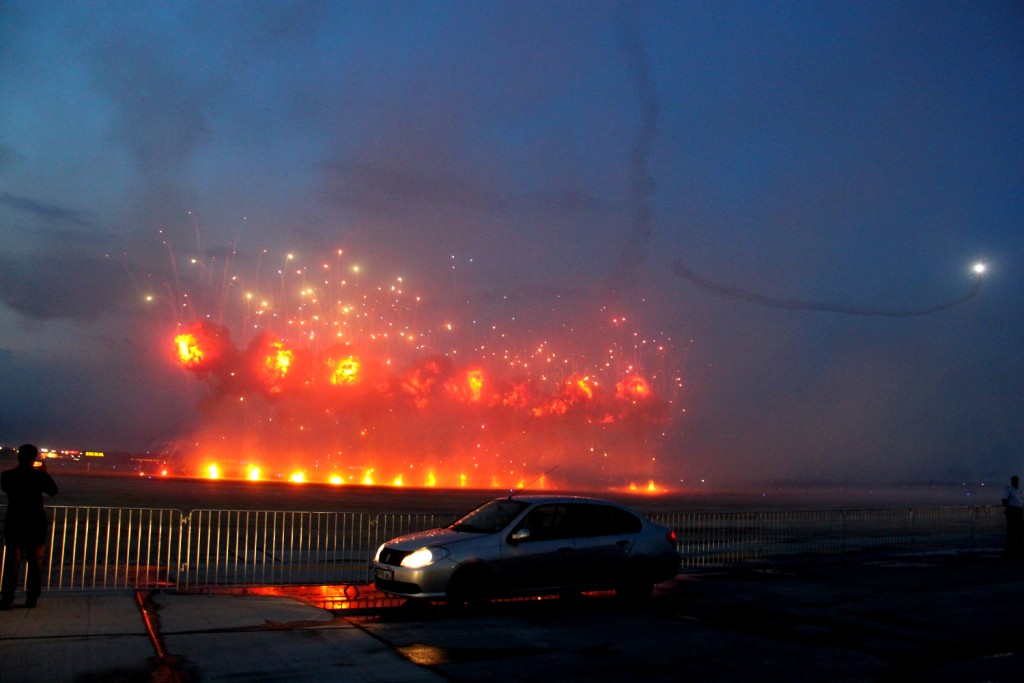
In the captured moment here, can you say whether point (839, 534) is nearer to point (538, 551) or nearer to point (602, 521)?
point (602, 521)

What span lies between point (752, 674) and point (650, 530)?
5.26 m

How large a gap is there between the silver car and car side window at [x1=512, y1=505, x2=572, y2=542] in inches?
0.6

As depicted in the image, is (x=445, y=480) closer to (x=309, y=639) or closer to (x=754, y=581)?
(x=754, y=581)

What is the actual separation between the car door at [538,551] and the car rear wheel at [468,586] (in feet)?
0.88

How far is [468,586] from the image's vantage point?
1191 centimetres

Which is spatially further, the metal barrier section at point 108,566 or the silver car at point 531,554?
the metal barrier section at point 108,566

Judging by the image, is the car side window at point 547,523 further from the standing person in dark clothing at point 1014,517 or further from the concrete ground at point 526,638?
the standing person in dark clothing at point 1014,517

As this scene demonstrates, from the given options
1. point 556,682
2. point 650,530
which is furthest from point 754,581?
point 556,682

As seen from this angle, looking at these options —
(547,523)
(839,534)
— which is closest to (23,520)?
(547,523)

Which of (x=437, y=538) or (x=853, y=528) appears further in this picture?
(x=853, y=528)

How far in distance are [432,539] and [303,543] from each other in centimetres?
1162

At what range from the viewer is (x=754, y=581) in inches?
617

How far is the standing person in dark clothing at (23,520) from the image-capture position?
10.2 m

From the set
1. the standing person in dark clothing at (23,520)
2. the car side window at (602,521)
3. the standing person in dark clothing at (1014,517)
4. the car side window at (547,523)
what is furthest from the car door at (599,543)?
the standing person in dark clothing at (1014,517)
